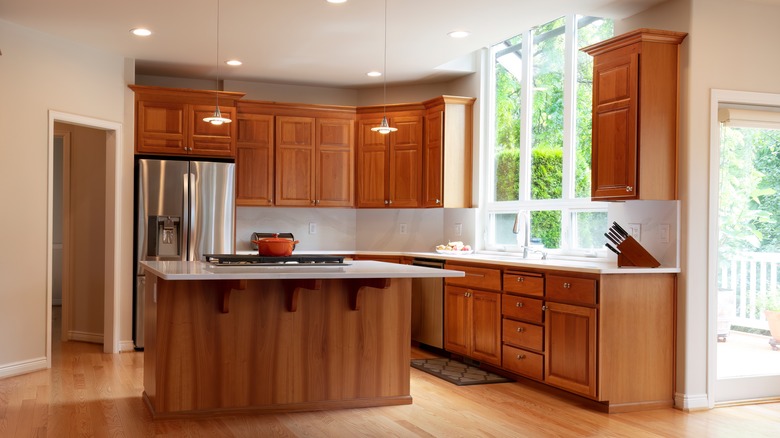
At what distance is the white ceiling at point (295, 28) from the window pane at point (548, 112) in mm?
541

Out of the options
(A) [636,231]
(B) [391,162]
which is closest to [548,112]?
(A) [636,231]

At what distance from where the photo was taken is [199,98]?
6.83 meters

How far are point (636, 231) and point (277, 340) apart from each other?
94.3 inches

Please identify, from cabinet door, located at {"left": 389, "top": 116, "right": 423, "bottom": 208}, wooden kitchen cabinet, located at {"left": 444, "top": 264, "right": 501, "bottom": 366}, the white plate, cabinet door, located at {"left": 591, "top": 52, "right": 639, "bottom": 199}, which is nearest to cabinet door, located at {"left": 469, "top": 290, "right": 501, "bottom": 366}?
wooden kitchen cabinet, located at {"left": 444, "top": 264, "right": 501, "bottom": 366}

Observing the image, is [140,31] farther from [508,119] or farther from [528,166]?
[528,166]

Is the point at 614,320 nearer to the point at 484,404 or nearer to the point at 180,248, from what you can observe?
the point at 484,404

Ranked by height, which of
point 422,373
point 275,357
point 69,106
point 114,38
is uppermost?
point 114,38

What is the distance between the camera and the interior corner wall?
216 inches

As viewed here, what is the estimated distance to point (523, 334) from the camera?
17.1 feet

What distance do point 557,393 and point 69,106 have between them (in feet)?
14.0

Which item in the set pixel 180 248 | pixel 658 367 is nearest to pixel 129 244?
pixel 180 248

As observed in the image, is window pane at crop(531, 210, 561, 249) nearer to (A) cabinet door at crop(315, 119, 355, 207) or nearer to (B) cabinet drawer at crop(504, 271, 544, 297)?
(B) cabinet drawer at crop(504, 271, 544, 297)

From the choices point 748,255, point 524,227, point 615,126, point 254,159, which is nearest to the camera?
point 615,126

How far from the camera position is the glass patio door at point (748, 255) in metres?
4.79
